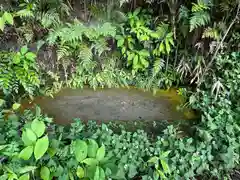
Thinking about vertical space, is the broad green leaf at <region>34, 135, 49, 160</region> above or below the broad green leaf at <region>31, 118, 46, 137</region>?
below

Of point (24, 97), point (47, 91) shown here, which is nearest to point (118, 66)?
point (47, 91)

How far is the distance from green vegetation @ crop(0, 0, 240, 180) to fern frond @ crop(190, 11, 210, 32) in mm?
11

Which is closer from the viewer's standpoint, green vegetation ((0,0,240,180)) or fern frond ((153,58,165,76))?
green vegetation ((0,0,240,180))

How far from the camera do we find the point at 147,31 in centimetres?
373

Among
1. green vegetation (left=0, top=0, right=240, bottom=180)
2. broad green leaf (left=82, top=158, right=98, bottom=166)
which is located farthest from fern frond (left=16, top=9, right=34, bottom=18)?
broad green leaf (left=82, top=158, right=98, bottom=166)

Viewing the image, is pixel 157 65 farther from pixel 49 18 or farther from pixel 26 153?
pixel 26 153

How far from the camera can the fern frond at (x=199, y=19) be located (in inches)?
128

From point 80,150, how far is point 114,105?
51.2 inches

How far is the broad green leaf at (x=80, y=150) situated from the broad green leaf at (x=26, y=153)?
0.36 m

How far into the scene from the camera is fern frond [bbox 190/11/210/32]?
3253mm

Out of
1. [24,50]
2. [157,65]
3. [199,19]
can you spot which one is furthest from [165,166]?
[24,50]

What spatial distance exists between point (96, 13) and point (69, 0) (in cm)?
41

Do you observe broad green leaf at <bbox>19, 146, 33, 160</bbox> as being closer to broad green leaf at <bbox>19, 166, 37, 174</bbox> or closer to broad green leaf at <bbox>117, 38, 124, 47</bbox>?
broad green leaf at <bbox>19, 166, 37, 174</bbox>

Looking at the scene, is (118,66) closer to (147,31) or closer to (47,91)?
(147,31)
